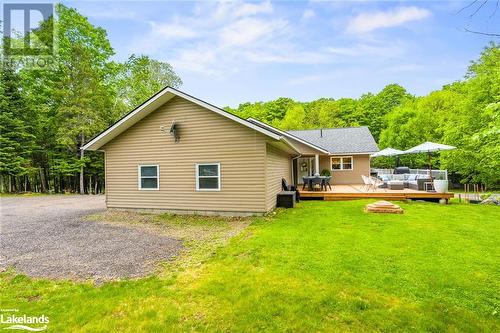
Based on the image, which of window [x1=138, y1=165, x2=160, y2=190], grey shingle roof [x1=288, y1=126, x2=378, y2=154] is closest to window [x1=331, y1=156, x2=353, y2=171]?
grey shingle roof [x1=288, y1=126, x2=378, y2=154]

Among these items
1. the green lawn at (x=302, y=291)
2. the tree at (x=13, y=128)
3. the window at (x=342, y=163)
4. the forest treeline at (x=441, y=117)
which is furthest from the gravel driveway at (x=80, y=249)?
the window at (x=342, y=163)

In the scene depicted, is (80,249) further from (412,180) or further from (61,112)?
(61,112)

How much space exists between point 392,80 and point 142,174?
43278mm

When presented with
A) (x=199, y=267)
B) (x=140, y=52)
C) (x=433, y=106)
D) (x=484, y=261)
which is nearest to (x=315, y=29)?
A: (x=484, y=261)

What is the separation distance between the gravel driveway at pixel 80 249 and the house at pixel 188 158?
2.42 meters

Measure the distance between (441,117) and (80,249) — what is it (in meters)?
28.8

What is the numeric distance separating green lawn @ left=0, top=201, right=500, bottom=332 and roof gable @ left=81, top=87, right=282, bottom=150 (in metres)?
4.38

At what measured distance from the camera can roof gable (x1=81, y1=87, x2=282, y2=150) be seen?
345 inches

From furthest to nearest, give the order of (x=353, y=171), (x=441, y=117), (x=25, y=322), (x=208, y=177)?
(x=441, y=117) < (x=353, y=171) < (x=208, y=177) < (x=25, y=322)

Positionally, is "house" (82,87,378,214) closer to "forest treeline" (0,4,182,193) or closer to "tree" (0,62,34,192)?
"forest treeline" (0,4,182,193)

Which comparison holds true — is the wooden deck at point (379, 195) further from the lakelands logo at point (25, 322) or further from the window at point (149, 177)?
the lakelands logo at point (25, 322)

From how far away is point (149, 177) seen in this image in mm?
10336

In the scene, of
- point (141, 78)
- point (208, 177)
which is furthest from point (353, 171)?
point (141, 78)

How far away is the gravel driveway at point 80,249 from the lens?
15.2 ft
